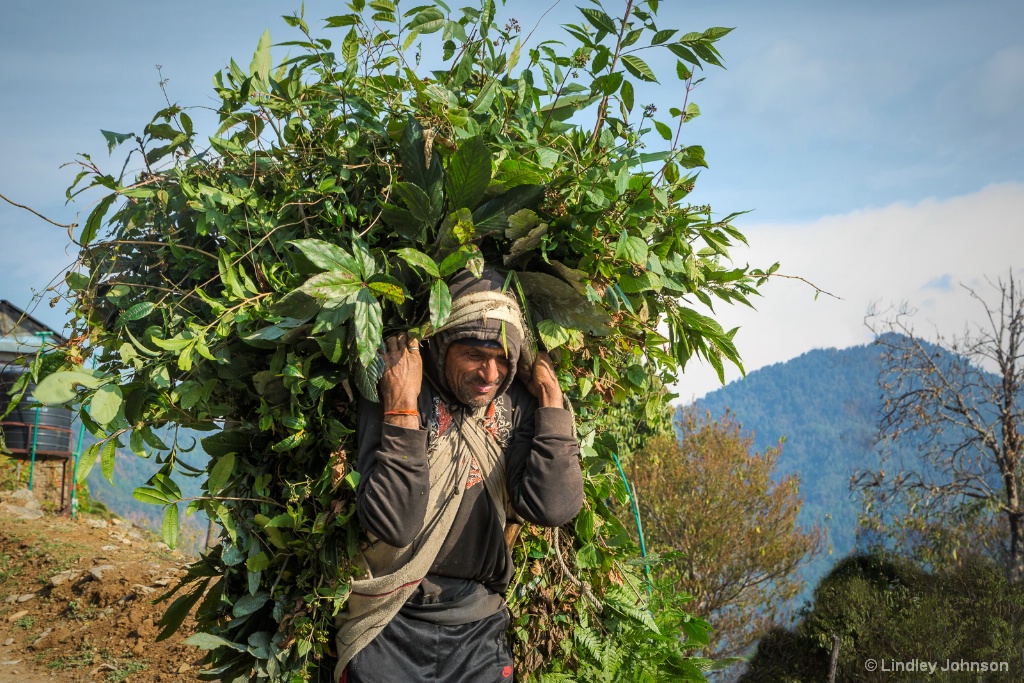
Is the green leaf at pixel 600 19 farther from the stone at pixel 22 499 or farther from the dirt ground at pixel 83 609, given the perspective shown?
the stone at pixel 22 499

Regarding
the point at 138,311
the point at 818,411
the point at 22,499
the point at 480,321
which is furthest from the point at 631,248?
the point at 818,411

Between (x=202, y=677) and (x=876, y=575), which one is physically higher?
(x=202, y=677)

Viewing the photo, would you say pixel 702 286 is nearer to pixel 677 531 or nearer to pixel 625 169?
pixel 625 169

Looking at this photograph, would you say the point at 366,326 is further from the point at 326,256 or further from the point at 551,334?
the point at 551,334

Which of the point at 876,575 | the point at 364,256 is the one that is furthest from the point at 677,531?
the point at 364,256

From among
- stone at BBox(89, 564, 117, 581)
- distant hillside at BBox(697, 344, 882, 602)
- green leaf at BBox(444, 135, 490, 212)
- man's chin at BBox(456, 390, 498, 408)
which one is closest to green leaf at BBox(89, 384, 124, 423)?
man's chin at BBox(456, 390, 498, 408)

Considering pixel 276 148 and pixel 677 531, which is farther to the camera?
pixel 677 531

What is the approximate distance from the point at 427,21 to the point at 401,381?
1435 millimetres

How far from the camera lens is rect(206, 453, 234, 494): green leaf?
279 centimetres

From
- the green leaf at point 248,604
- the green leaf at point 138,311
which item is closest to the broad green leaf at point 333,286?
the green leaf at point 138,311

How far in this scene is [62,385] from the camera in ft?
8.34

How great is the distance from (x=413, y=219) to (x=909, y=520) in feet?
38.4

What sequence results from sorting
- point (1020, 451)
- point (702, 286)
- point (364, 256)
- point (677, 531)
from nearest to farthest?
point (364, 256) < point (702, 286) < point (1020, 451) < point (677, 531)

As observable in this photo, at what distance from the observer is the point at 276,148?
3189mm
